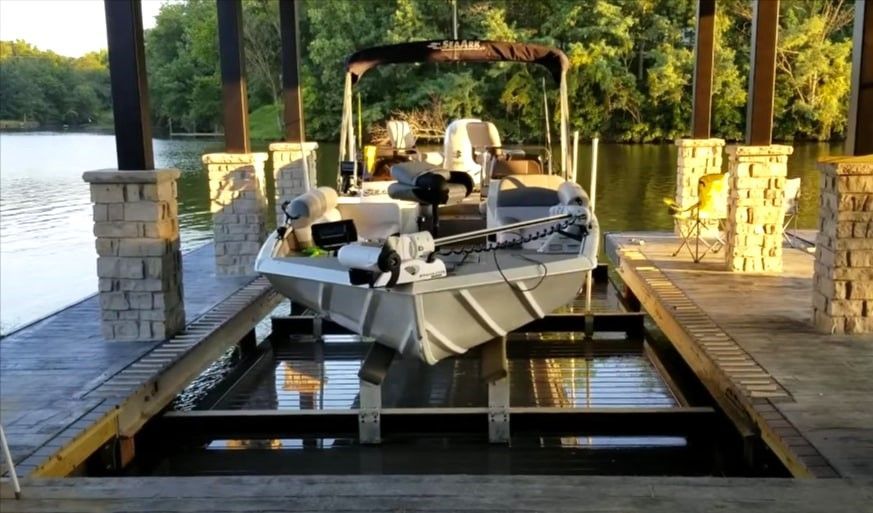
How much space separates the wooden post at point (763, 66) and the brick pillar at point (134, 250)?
14.5 ft

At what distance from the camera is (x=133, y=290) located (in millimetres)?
5102

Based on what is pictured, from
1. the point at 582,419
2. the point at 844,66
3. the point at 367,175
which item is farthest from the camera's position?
the point at 844,66

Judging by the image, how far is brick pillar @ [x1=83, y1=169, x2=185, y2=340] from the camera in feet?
16.4

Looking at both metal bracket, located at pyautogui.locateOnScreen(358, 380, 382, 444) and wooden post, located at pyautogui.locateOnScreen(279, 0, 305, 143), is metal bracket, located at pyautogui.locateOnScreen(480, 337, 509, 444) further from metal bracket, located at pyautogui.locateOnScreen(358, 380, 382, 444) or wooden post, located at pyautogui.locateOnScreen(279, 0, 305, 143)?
wooden post, located at pyautogui.locateOnScreen(279, 0, 305, 143)

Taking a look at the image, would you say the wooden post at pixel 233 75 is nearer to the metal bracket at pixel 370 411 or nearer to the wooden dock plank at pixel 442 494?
the metal bracket at pixel 370 411

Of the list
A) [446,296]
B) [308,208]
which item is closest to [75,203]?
[308,208]

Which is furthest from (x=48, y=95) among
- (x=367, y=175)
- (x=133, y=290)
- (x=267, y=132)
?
(x=267, y=132)

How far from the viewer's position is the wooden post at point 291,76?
915 centimetres

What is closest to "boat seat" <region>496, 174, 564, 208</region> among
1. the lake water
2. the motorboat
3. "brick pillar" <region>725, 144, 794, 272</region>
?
the motorboat

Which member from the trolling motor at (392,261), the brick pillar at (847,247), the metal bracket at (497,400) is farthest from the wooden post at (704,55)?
the trolling motor at (392,261)

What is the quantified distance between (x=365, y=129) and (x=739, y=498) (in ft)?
82.9

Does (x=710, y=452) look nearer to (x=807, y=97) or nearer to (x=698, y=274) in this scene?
(x=698, y=274)

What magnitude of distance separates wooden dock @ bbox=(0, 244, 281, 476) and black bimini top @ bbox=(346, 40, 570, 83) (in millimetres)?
2364

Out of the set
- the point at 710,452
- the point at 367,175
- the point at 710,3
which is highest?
the point at 710,3
